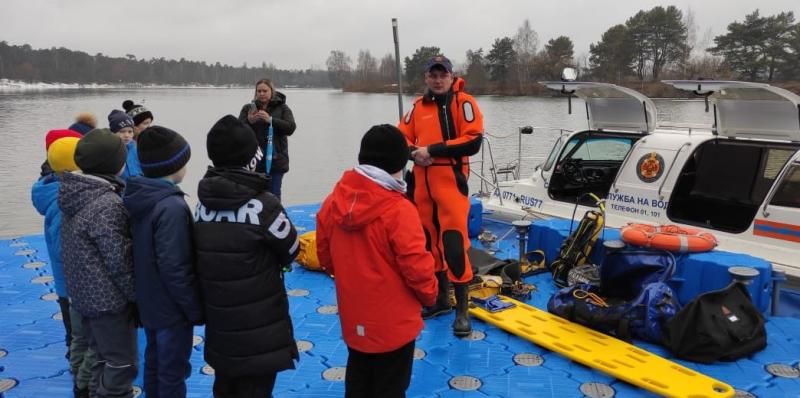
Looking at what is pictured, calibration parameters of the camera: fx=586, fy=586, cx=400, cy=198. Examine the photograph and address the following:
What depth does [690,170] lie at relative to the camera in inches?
215

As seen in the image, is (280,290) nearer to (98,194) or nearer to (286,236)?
(286,236)

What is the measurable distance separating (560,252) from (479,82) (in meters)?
46.4

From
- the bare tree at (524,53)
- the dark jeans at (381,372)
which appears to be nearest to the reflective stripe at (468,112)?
the dark jeans at (381,372)

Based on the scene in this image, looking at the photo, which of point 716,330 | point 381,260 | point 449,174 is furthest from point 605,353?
point 381,260

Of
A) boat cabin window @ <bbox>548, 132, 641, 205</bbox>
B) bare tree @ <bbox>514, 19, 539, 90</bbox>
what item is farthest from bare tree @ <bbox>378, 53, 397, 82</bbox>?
boat cabin window @ <bbox>548, 132, 641, 205</bbox>

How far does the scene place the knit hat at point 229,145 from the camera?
2.24 meters

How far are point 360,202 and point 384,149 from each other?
0.24 m

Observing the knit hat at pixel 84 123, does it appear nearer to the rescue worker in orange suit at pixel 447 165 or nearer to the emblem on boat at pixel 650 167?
the rescue worker in orange suit at pixel 447 165

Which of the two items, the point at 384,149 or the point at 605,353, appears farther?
the point at 605,353

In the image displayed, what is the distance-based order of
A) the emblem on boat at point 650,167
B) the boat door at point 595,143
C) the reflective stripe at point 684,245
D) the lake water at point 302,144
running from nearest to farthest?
the reflective stripe at point 684,245 → the emblem on boat at point 650,167 → the boat door at point 595,143 → the lake water at point 302,144

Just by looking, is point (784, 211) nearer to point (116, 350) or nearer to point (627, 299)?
point (627, 299)

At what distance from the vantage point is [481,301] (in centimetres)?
417

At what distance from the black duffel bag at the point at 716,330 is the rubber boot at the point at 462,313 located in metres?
1.17

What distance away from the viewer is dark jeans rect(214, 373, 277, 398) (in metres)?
2.32
